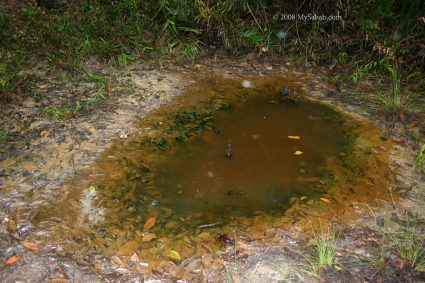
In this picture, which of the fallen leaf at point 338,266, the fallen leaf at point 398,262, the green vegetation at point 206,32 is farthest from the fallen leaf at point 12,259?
the green vegetation at point 206,32

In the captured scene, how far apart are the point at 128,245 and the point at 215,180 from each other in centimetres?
88

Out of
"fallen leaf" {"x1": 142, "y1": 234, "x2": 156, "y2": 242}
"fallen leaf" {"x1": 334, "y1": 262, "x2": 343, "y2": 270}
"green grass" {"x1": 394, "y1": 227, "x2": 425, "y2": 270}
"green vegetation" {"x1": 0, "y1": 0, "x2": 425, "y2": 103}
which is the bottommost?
"fallen leaf" {"x1": 334, "y1": 262, "x2": 343, "y2": 270}

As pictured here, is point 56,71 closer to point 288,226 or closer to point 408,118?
point 288,226

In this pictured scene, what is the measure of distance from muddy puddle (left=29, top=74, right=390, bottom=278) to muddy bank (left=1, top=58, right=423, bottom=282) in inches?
→ 1.6

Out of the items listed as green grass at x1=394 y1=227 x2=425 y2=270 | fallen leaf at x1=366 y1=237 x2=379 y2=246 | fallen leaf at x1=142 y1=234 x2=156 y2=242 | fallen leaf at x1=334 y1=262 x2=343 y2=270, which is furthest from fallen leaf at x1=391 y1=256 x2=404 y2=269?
fallen leaf at x1=142 y1=234 x2=156 y2=242

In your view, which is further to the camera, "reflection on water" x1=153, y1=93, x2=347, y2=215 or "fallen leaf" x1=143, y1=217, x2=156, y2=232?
"reflection on water" x1=153, y1=93, x2=347, y2=215

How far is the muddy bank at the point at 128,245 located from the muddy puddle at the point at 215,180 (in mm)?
42

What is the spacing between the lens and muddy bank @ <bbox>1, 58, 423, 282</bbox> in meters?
2.62

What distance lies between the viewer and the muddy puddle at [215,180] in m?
2.87

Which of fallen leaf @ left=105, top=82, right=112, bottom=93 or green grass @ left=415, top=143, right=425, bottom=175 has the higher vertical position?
fallen leaf @ left=105, top=82, right=112, bottom=93

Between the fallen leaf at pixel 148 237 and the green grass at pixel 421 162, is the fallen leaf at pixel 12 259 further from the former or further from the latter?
the green grass at pixel 421 162

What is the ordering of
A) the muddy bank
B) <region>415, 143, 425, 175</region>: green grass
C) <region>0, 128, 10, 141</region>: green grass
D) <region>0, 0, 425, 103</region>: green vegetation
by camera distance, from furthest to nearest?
1. <region>0, 0, 425, 103</region>: green vegetation
2. <region>0, 128, 10, 141</region>: green grass
3. <region>415, 143, 425, 175</region>: green grass
4. the muddy bank

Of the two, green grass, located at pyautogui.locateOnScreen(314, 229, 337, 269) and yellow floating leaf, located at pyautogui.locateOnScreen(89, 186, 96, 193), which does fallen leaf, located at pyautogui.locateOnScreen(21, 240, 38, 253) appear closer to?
yellow floating leaf, located at pyautogui.locateOnScreen(89, 186, 96, 193)

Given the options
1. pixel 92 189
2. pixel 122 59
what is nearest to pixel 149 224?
pixel 92 189
